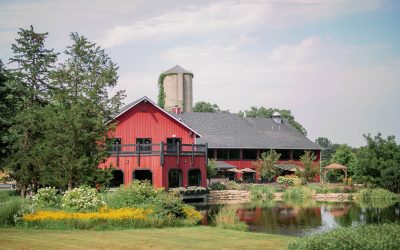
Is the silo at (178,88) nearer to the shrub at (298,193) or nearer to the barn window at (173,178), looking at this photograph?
the barn window at (173,178)

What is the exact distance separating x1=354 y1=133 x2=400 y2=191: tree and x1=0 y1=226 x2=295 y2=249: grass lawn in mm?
34801

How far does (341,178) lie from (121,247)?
54035mm

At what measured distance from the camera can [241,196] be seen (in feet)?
157

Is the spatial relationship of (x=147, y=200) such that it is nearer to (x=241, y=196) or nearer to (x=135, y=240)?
(x=135, y=240)

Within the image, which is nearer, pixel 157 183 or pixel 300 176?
pixel 157 183

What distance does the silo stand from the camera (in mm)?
79000

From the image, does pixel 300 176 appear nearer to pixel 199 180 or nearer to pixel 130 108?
pixel 199 180

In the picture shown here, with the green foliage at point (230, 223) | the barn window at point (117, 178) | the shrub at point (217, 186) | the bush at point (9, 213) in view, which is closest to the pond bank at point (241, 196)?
the shrub at point (217, 186)

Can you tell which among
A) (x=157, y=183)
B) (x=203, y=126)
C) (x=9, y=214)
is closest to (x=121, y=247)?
(x=9, y=214)

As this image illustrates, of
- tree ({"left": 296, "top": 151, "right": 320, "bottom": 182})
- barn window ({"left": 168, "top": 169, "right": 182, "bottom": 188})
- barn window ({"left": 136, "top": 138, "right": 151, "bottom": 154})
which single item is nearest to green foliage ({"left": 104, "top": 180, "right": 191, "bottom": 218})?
barn window ({"left": 136, "top": 138, "right": 151, "bottom": 154})

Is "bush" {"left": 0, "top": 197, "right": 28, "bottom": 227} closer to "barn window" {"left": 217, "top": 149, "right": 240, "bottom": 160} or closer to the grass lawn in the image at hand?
the grass lawn

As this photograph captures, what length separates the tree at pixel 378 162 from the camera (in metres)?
48.8

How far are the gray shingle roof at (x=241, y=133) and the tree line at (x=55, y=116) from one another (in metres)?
26.6

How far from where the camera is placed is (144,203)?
22.4 metres
